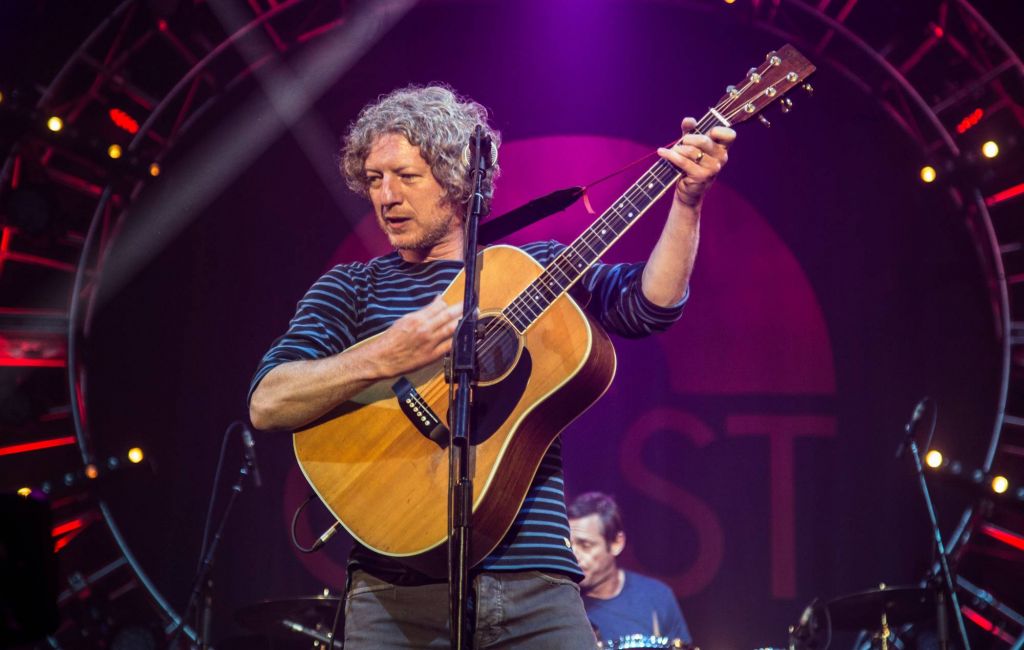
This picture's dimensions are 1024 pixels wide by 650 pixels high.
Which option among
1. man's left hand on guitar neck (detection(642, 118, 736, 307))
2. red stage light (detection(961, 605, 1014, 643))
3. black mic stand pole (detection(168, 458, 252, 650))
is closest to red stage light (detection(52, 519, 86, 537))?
black mic stand pole (detection(168, 458, 252, 650))

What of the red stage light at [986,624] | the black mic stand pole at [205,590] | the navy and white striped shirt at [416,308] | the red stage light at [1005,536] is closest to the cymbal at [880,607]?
the red stage light at [986,624]

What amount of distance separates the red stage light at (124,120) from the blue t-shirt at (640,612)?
433cm

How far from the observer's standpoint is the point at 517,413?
2.66 m

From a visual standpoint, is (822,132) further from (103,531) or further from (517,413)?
(103,531)

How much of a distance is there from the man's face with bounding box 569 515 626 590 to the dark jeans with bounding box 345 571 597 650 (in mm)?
3755

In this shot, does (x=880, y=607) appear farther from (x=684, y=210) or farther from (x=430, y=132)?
(x=430, y=132)

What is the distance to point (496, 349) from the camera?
279 cm

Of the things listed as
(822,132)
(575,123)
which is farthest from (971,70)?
(575,123)

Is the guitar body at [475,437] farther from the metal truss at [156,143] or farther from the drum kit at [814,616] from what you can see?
the metal truss at [156,143]

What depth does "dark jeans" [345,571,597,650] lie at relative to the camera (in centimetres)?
249

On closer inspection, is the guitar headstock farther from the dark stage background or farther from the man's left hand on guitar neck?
the dark stage background

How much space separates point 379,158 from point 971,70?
4.57m

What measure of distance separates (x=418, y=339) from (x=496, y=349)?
0.27 m

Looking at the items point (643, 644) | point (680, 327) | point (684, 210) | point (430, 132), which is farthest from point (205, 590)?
point (684, 210)
